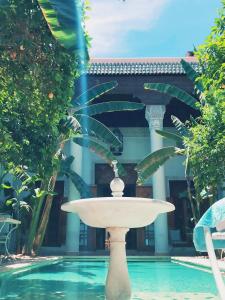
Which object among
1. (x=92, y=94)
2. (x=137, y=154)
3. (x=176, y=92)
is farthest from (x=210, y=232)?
(x=137, y=154)

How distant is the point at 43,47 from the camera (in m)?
4.10

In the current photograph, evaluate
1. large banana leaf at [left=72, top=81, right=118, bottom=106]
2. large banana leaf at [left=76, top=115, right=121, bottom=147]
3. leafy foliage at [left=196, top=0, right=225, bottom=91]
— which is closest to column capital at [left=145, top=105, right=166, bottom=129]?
large banana leaf at [left=72, top=81, right=118, bottom=106]

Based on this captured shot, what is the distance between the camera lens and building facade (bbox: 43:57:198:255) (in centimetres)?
1341

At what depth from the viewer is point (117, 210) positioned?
3.55m

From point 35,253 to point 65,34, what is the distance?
357 inches

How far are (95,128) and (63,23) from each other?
7.53m

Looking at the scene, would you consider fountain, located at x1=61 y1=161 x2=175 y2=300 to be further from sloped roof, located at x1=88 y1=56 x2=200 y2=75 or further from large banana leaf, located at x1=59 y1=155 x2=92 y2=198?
sloped roof, located at x1=88 y1=56 x2=200 y2=75

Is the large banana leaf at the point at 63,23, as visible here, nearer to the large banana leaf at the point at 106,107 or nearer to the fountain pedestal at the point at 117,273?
the fountain pedestal at the point at 117,273

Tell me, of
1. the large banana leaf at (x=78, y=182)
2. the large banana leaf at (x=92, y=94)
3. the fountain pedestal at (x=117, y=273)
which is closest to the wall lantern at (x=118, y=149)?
the large banana leaf at (x=78, y=182)

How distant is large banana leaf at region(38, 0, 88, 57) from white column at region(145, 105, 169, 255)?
33.6ft

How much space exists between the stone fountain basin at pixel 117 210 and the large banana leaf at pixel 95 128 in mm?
7165

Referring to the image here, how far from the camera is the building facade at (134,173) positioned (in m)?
13.4

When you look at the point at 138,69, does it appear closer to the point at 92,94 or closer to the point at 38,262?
the point at 92,94

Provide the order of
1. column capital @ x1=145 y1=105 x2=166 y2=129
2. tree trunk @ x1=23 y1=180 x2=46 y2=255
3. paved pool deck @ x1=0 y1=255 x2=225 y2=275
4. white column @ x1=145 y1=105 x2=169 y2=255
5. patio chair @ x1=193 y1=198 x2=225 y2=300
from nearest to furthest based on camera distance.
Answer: patio chair @ x1=193 y1=198 x2=225 y2=300, paved pool deck @ x1=0 y1=255 x2=225 y2=275, tree trunk @ x1=23 y1=180 x2=46 y2=255, white column @ x1=145 y1=105 x2=169 y2=255, column capital @ x1=145 y1=105 x2=166 y2=129
